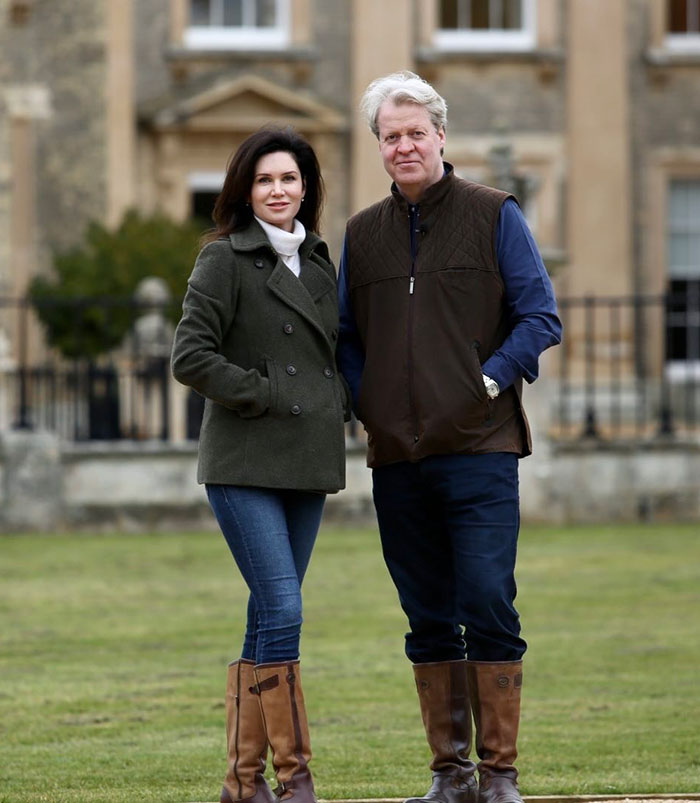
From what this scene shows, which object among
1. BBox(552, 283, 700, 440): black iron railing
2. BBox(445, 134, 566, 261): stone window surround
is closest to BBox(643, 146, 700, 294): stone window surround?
BBox(552, 283, 700, 440): black iron railing

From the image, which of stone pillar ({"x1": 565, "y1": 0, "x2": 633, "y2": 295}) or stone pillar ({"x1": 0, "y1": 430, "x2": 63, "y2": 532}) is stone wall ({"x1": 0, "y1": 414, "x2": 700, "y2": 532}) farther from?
stone pillar ({"x1": 565, "y1": 0, "x2": 633, "y2": 295})

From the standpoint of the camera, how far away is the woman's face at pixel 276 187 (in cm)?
564

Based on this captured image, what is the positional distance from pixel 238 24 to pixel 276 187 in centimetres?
1824

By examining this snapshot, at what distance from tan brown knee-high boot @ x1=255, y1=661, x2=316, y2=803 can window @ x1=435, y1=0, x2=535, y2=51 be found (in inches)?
739

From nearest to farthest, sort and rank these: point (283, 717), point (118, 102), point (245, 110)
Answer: point (283, 717)
point (118, 102)
point (245, 110)

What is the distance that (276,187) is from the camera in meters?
5.64

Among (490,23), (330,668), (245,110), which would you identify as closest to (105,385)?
(330,668)

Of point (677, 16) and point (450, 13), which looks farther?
point (677, 16)

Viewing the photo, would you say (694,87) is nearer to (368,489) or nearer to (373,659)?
(368,489)

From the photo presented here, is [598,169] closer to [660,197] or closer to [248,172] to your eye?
[660,197]

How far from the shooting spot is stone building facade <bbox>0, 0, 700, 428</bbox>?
2295 centimetres

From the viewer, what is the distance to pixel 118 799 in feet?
19.3

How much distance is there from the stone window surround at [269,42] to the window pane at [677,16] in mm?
4329

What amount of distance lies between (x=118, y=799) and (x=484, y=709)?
115cm
